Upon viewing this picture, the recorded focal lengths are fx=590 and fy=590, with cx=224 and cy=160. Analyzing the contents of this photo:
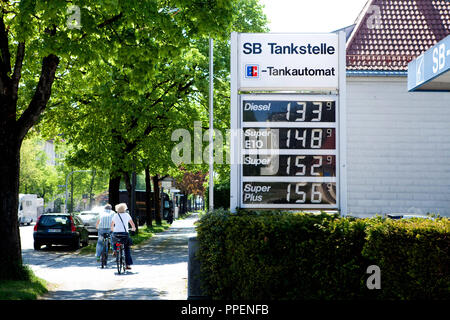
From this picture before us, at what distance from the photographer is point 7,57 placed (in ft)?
40.8

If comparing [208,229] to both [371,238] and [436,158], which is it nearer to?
[371,238]

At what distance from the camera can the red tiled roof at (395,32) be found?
20.8m

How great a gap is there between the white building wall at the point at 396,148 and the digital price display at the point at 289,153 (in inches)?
416

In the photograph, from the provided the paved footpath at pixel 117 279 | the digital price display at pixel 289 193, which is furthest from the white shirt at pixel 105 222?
the digital price display at pixel 289 193

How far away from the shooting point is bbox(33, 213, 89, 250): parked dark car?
2408 cm

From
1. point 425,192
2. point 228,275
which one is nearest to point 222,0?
point 228,275

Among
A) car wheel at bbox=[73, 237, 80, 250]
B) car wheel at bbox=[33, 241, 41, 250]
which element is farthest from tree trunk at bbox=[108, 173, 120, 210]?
car wheel at bbox=[33, 241, 41, 250]

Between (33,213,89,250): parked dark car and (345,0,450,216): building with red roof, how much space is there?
11.6 m

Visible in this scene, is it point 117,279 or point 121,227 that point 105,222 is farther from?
point 117,279

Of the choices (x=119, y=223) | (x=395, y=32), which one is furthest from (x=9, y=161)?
(x=395, y=32)

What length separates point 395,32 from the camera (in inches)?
851

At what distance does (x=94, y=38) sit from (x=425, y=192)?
1281 centimetres

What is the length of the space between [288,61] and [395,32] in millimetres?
13315

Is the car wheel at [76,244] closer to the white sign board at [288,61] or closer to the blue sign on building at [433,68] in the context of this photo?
the blue sign on building at [433,68]
